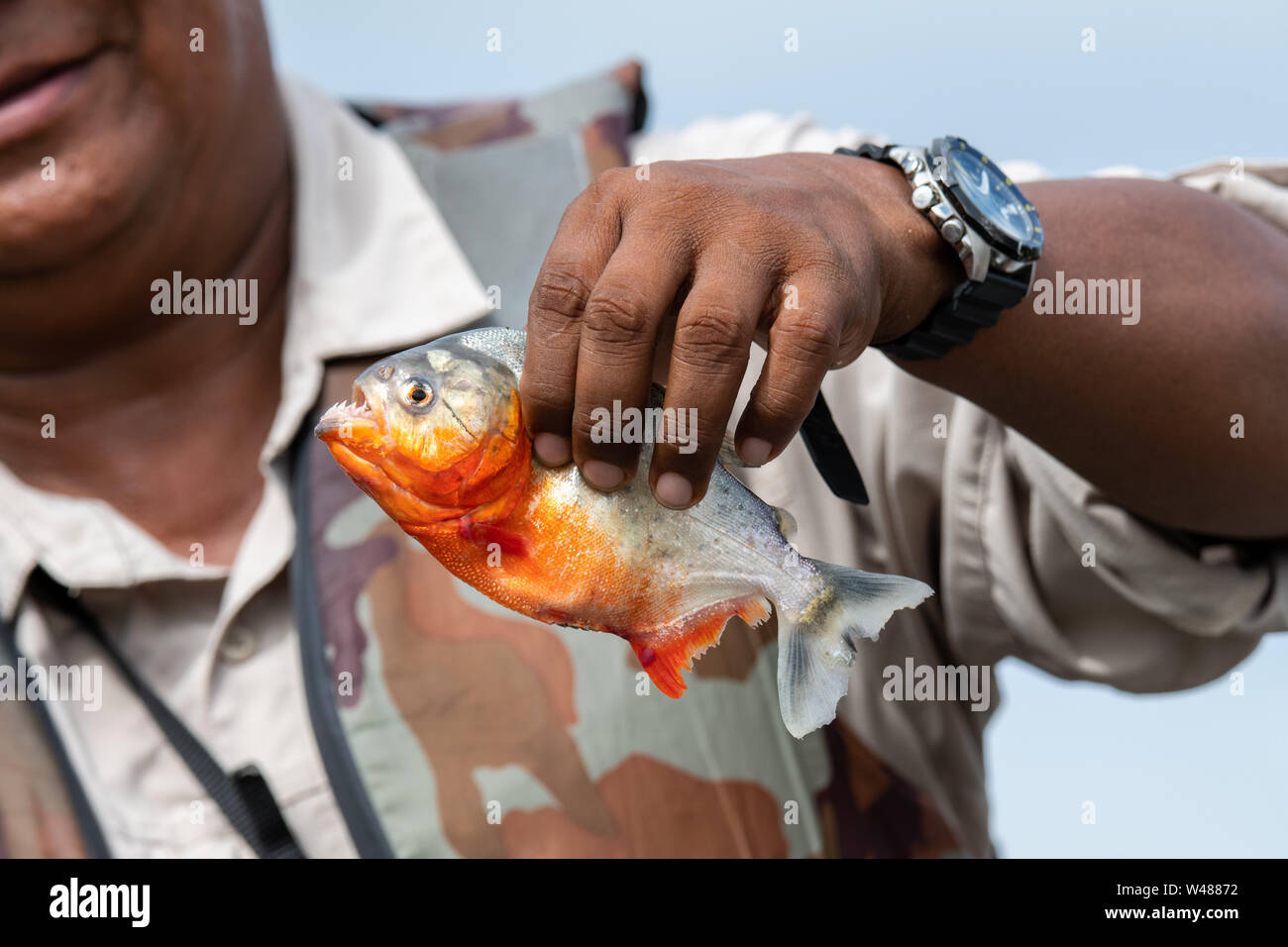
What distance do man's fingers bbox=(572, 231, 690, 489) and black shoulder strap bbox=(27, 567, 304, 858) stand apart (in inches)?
36.8

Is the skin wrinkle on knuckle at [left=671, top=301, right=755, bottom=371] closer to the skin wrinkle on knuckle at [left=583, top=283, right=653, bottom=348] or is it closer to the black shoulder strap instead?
the skin wrinkle on knuckle at [left=583, top=283, right=653, bottom=348]

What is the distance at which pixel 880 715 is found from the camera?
5.39ft

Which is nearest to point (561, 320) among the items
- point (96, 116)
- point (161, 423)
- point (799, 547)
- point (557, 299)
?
point (557, 299)

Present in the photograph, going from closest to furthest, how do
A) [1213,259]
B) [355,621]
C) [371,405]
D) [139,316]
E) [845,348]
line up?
1. [371,405]
2. [845,348]
3. [1213,259]
4. [355,621]
5. [139,316]

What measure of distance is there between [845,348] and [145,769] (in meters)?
1.16

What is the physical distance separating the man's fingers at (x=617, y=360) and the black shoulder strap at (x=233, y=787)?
93 centimetres

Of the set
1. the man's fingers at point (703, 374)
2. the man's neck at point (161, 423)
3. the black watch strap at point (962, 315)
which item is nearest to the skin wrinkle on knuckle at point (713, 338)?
the man's fingers at point (703, 374)

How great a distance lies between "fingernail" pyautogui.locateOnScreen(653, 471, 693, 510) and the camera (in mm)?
724

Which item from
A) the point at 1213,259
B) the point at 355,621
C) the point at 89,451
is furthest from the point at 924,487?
the point at 89,451

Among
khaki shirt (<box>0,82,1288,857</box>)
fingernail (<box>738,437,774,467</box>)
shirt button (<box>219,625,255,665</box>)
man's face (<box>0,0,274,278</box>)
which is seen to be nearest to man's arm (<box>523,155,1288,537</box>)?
fingernail (<box>738,437,774,467</box>)

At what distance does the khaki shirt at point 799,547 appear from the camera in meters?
1.39

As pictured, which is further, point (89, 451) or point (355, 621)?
point (89, 451)

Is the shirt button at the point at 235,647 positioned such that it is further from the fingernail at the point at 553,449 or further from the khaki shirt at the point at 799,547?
the fingernail at the point at 553,449

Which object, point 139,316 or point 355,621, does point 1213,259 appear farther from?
point 139,316
